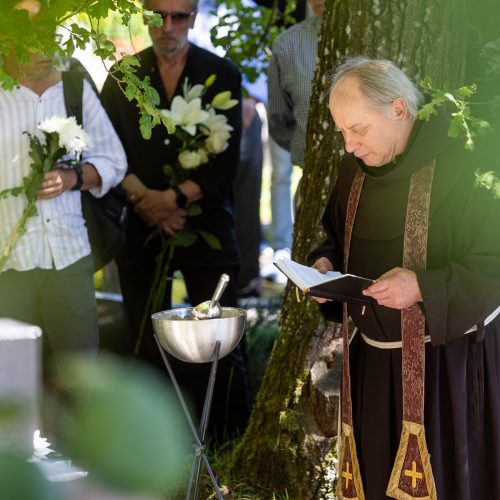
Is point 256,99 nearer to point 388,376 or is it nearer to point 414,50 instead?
point 414,50

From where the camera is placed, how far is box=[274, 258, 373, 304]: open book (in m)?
2.40

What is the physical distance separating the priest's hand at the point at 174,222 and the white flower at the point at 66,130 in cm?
92

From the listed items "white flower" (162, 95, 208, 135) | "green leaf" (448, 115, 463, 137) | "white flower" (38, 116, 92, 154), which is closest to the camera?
"green leaf" (448, 115, 463, 137)

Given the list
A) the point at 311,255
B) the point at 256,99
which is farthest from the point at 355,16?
the point at 256,99

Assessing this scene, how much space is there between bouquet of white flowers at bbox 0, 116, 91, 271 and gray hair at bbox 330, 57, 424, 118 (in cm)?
149

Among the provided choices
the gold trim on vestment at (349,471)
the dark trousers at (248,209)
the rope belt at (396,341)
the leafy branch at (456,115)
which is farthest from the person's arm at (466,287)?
the dark trousers at (248,209)

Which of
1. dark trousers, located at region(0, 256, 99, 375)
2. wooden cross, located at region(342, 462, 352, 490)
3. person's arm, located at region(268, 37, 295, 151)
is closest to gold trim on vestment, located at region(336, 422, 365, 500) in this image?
wooden cross, located at region(342, 462, 352, 490)

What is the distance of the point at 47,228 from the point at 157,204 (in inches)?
34.2

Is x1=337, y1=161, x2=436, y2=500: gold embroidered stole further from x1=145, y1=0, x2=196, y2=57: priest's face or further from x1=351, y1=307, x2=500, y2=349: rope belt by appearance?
x1=145, y1=0, x2=196, y2=57: priest's face

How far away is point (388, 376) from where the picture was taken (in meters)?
2.68

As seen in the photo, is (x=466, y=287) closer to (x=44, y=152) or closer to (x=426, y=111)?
(x=426, y=111)

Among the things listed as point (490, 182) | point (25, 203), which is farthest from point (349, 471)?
point (25, 203)

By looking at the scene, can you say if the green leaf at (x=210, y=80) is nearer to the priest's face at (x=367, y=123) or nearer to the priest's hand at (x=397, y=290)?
the priest's face at (x=367, y=123)

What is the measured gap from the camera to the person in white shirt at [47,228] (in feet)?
12.3
